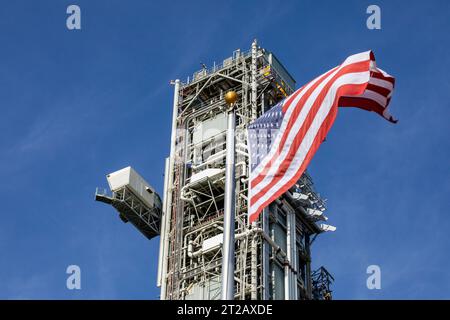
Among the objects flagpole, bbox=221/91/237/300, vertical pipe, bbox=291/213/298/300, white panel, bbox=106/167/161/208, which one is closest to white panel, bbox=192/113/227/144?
white panel, bbox=106/167/161/208

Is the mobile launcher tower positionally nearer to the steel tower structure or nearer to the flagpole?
the steel tower structure

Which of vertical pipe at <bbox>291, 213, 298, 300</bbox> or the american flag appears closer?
the american flag

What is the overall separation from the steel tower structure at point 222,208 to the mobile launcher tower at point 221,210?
0.08m

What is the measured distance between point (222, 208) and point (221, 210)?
0.41m

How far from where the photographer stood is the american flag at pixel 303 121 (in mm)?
49750

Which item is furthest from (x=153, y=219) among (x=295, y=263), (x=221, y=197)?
(x=295, y=263)

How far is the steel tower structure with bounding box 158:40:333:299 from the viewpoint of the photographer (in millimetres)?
82062

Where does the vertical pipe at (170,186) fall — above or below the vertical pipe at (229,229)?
above

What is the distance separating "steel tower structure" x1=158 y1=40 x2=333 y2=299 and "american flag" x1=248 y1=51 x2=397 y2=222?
94.3ft

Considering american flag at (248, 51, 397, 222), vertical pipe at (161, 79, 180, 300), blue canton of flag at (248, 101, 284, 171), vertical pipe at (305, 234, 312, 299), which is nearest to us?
american flag at (248, 51, 397, 222)

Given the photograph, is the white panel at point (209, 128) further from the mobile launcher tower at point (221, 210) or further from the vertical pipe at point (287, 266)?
the vertical pipe at point (287, 266)

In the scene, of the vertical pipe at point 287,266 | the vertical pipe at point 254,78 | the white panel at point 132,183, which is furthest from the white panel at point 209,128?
the vertical pipe at point 287,266

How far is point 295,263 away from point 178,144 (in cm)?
1528
